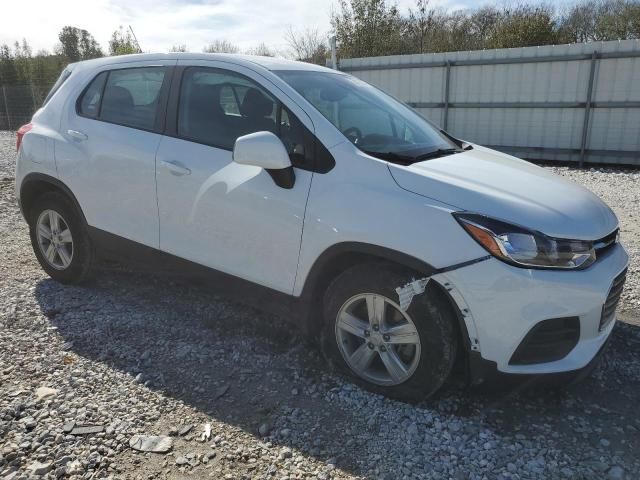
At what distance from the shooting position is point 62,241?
13.8 feet

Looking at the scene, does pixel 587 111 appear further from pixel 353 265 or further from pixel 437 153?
pixel 353 265

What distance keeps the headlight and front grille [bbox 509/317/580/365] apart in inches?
10.4

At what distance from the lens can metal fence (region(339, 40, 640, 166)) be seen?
10375 mm

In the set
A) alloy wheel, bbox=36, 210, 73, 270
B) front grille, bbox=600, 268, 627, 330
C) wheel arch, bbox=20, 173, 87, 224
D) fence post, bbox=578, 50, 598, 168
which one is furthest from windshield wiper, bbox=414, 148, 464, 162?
fence post, bbox=578, 50, 598, 168

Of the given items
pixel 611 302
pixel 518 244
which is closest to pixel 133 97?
pixel 518 244

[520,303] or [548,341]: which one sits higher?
[520,303]

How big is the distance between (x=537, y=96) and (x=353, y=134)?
9.65 m

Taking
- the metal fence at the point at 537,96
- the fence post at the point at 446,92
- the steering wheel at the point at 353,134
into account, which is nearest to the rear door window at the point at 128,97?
the steering wheel at the point at 353,134

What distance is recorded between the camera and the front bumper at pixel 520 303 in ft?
7.61

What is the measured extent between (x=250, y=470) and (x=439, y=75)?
11548 mm

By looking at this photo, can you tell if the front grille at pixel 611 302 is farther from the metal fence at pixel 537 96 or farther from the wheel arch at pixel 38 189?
the metal fence at pixel 537 96

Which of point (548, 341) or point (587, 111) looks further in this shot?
point (587, 111)

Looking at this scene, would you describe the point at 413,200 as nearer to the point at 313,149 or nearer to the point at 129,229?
the point at 313,149

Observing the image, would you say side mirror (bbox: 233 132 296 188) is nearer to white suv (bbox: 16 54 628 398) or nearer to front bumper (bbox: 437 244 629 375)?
white suv (bbox: 16 54 628 398)
